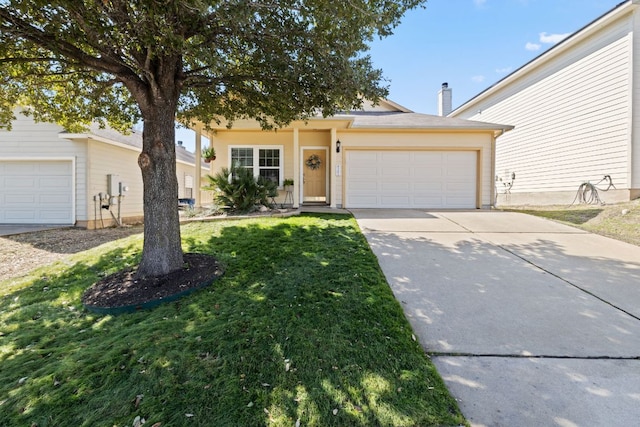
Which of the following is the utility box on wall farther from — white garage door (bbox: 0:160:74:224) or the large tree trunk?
the large tree trunk

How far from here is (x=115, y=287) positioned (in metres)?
4.00

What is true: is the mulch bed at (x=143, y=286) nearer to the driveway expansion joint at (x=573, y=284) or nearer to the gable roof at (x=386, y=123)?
the driveway expansion joint at (x=573, y=284)

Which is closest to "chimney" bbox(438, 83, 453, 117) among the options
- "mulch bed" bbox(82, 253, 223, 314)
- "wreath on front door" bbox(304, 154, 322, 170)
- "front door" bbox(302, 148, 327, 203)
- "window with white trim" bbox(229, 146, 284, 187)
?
"front door" bbox(302, 148, 327, 203)

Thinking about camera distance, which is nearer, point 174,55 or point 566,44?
point 174,55

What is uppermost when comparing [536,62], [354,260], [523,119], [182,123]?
[536,62]

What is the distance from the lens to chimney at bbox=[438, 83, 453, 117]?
1873 cm

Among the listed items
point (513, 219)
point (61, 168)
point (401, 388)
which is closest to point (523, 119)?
point (513, 219)

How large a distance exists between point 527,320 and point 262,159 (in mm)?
9385

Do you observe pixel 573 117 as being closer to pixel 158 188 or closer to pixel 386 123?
Result: pixel 386 123

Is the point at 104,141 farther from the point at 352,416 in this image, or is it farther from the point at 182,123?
the point at 352,416

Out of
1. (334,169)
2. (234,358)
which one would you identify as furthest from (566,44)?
(234,358)

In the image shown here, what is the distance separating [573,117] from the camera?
11.0 metres

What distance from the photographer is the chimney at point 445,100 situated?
61.5 ft

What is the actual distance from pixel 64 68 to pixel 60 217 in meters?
7.12
